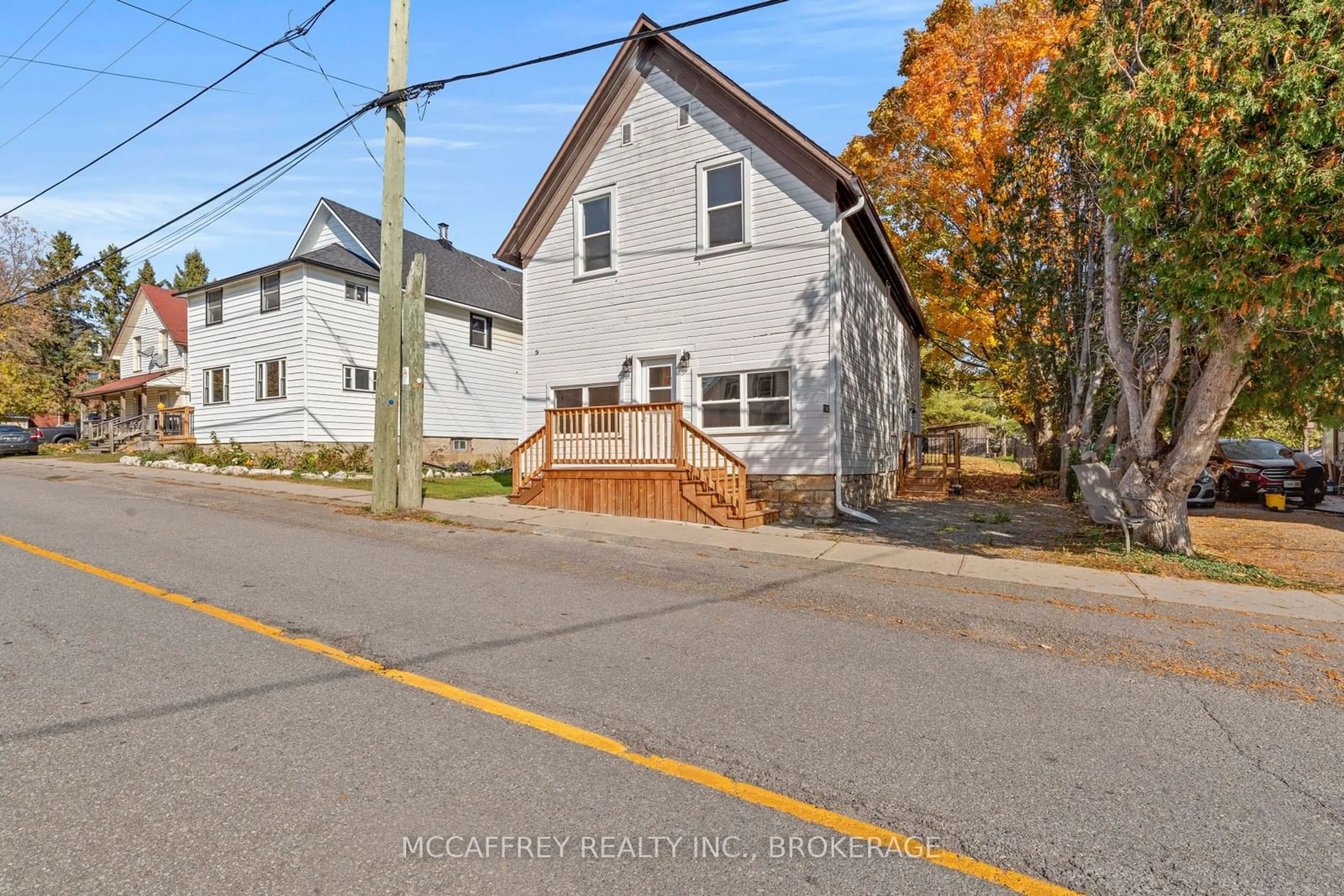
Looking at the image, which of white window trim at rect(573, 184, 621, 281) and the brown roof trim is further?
white window trim at rect(573, 184, 621, 281)

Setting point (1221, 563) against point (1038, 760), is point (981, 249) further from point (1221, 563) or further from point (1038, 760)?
point (1038, 760)

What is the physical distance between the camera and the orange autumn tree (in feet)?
61.6

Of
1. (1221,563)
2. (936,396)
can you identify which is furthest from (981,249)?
(936,396)

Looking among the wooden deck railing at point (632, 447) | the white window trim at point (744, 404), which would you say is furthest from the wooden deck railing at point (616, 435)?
the white window trim at point (744, 404)

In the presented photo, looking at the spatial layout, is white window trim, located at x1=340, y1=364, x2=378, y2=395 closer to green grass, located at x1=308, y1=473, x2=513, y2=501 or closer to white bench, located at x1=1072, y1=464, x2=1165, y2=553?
green grass, located at x1=308, y1=473, x2=513, y2=501

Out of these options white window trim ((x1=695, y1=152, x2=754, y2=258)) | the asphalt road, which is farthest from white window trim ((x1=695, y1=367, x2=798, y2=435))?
the asphalt road

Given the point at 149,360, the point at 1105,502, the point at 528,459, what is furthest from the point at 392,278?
the point at 149,360

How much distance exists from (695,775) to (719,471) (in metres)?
8.96

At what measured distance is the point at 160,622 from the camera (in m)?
5.00

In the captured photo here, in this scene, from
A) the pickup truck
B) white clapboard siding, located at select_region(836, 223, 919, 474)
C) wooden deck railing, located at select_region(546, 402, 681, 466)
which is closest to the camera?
wooden deck railing, located at select_region(546, 402, 681, 466)

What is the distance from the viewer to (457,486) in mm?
17234

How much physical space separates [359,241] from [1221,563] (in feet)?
83.6

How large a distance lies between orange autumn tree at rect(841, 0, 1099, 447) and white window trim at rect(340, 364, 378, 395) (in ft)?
59.5

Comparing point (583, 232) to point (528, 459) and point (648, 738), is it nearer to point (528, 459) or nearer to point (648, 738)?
point (528, 459)
